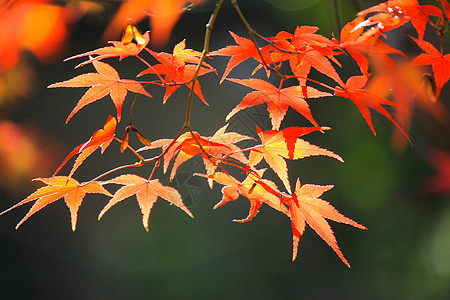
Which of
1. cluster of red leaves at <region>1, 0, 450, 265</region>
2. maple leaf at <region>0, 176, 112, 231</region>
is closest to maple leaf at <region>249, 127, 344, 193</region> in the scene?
cluster of red leaves at <region>1, 0, 450, 265</region>

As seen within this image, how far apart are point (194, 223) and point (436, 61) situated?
1686 millimetres

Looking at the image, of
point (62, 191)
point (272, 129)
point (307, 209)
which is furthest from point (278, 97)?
point (62, 191)

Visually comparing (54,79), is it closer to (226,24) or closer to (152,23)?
(152,23)

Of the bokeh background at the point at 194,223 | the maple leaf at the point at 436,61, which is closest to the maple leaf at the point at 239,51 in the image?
the maple leaf at the point at 436,61

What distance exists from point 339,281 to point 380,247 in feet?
1.05

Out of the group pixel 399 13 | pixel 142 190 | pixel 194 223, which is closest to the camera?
pixel 399 13

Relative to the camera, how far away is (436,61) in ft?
1.77

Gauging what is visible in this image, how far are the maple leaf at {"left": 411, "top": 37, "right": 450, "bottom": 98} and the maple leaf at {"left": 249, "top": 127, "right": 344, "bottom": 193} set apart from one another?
0.17 m

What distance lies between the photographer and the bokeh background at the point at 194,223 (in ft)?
6.52

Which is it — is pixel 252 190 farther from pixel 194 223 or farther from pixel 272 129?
pixel 194 223

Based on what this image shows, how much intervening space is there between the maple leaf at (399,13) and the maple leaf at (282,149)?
0.50 feet

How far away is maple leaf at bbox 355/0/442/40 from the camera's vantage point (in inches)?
18.4

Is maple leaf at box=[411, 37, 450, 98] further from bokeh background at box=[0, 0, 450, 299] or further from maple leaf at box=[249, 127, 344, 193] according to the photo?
bokeh background at box=[0, 0, 450, 299]

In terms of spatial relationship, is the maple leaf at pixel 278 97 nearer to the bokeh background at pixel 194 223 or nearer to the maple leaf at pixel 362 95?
the maple leaf at pixel 362 95
